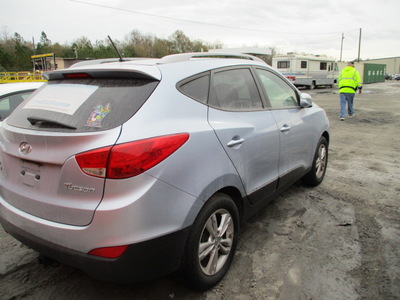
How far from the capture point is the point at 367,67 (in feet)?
137

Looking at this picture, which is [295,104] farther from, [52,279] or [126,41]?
[126,41]

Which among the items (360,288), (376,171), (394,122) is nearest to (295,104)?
(360,288)

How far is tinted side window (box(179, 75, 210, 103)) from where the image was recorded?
225cm

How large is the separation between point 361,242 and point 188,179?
6.84 ft

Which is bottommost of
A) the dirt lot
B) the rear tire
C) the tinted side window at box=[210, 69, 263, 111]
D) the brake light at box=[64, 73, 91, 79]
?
the dirt lot

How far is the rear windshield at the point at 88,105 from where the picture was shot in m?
1.92

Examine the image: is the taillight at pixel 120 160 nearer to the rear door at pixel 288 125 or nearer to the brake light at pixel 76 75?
the brake light at pixel 76 75

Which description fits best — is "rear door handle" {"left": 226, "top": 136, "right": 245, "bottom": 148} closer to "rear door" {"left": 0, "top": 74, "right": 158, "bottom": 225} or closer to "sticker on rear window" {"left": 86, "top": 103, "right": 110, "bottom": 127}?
"rear door" {"left": 0, "top": 74, "right": 158, "bottom": 225}

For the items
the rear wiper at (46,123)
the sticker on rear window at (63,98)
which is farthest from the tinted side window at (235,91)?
the rear wiper at (46,123)

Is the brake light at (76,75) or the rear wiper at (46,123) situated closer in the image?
the rear wiper at (46,123)

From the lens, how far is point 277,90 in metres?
3.53

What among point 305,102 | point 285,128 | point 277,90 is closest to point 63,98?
point 285,128

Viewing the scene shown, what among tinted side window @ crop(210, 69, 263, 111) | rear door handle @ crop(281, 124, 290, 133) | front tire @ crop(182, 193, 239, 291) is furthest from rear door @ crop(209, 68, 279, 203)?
front tire @ crop(182, 193, 239, 291)

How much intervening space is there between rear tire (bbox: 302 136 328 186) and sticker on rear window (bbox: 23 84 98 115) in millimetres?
3136
